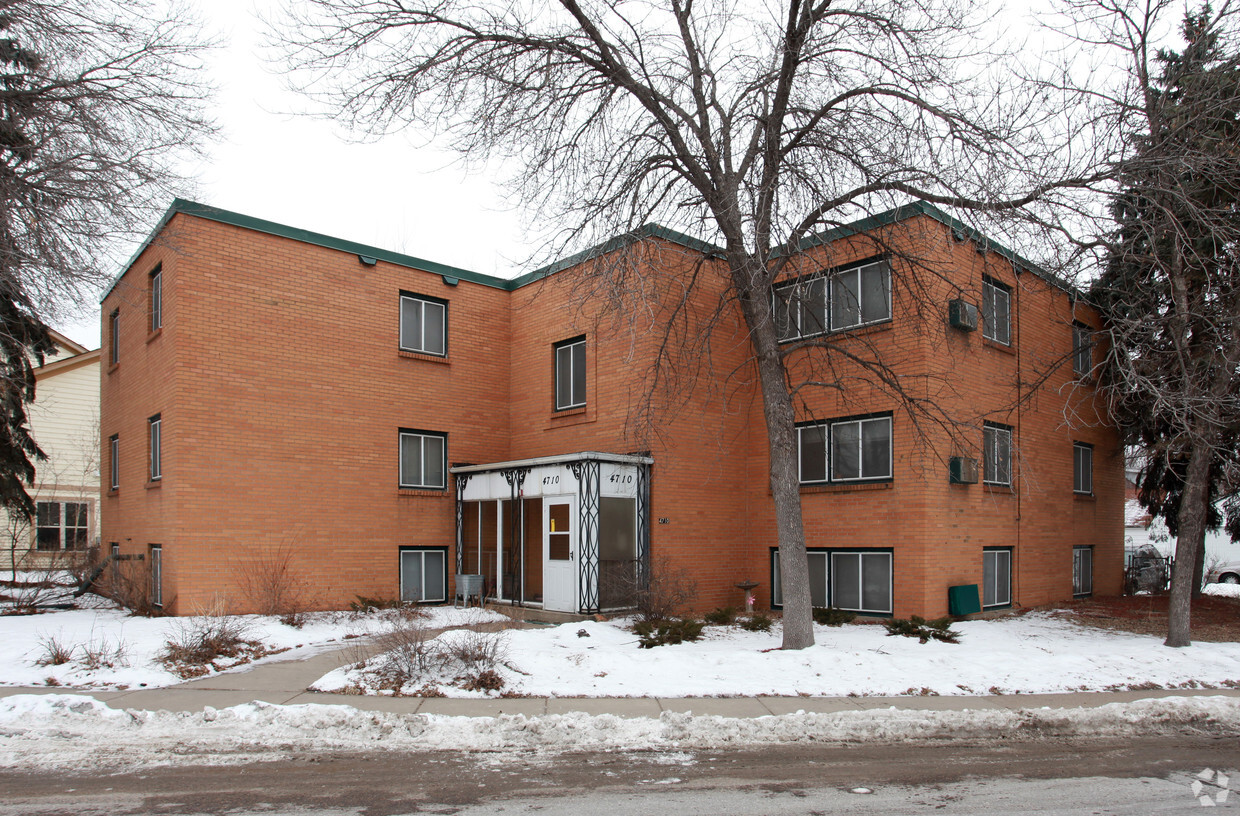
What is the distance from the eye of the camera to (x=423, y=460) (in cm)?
1794

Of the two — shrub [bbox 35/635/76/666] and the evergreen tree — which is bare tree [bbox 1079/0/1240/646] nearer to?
the evergreen tree

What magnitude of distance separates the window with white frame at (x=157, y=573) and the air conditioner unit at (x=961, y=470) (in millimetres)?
13881

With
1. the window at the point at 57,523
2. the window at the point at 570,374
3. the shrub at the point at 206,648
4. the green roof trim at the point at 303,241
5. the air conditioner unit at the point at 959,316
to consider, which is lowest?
the shrub at the point at 206,648

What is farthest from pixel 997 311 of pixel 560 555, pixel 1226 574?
pixel 1226 574

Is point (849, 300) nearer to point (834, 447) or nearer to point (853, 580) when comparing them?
point (834, 447)

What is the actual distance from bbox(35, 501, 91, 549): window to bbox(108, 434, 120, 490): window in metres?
7.61

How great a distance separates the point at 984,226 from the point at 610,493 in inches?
300

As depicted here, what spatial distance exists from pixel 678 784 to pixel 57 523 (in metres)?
27.9

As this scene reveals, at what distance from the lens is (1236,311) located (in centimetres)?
1180

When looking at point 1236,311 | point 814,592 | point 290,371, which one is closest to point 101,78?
point 290,371

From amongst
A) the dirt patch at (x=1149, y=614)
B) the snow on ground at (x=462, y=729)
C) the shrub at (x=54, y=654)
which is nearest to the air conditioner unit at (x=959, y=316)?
the dirt patch at (x=1149, y=614)

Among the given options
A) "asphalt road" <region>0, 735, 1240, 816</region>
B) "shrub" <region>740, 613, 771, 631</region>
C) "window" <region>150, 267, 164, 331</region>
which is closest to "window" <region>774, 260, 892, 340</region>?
"shrub" <region>740, 613, 771, 631</region>

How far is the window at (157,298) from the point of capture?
16016 mm

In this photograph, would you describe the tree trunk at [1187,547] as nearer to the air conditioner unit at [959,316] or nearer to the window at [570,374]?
the air conditioner unit at [959,316]
